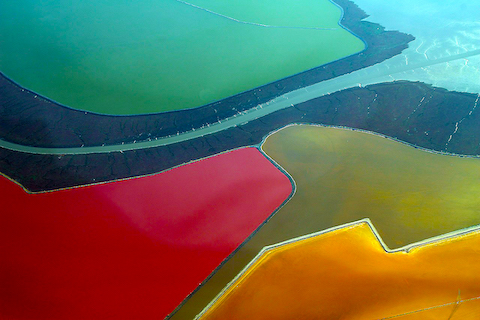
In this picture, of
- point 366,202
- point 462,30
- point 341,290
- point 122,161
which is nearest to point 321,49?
point 462,30

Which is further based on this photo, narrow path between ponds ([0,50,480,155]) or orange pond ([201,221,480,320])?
narrow path between ponds ([0,50,480,155])

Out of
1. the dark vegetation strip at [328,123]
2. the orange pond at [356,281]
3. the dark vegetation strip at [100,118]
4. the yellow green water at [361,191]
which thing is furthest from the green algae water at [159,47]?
the orange pond at [356,281]

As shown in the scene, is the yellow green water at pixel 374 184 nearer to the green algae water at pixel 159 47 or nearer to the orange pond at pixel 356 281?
the orange pond at pixel 356 281

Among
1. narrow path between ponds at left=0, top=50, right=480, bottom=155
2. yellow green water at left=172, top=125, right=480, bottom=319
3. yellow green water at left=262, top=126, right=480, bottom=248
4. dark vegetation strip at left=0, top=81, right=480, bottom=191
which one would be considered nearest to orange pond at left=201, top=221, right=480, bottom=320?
yellow green water at left=172, top=125, right=480, bottom=319

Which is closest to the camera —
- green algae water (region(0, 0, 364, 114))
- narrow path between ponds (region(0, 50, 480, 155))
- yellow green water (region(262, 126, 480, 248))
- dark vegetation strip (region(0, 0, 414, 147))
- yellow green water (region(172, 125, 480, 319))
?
yellow green water (region(172, 125, 480, 319))

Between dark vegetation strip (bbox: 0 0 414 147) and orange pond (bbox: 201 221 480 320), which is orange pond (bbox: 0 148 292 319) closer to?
orange pond (bbox: 201 221 480 320)

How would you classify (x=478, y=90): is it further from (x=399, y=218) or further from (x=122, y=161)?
(x=122, y=161)

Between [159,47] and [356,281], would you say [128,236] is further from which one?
[159,47]
